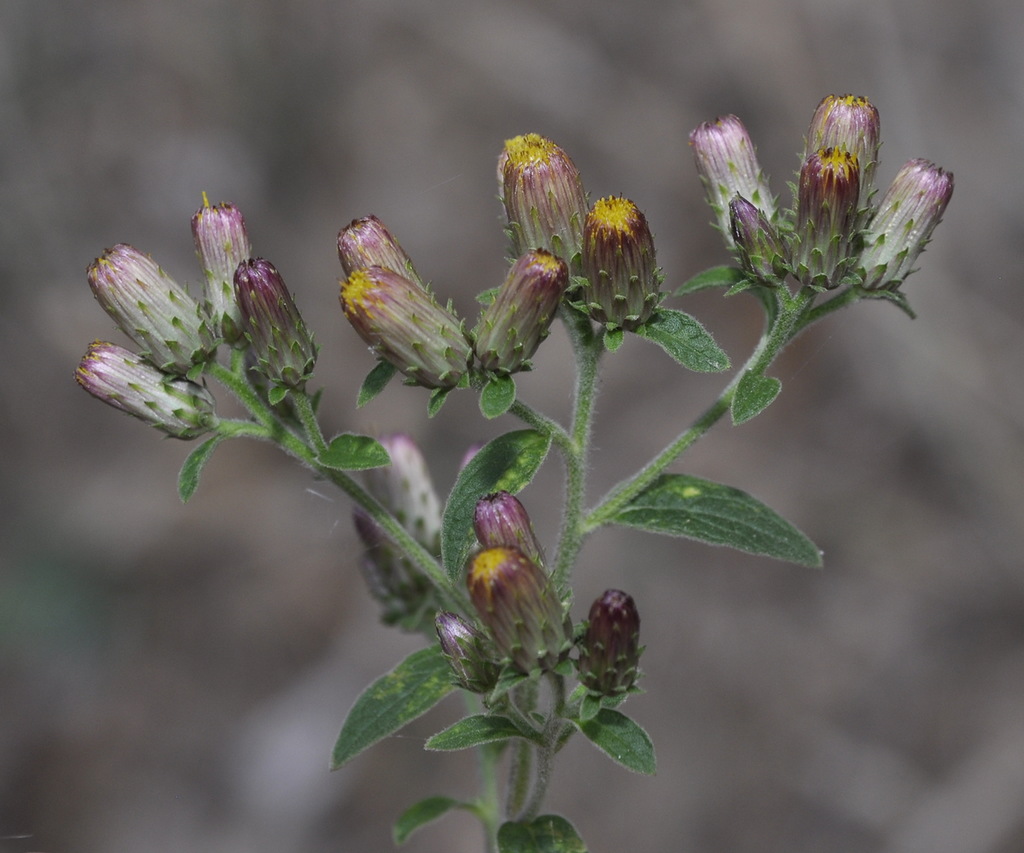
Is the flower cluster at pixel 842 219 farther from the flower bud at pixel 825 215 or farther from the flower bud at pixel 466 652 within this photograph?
the flower bud at pixel 466 652

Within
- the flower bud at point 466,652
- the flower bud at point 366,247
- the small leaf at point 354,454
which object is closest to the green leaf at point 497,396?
the small leaf at point 354,454

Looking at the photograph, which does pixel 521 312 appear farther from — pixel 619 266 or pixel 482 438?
pixel 482 438

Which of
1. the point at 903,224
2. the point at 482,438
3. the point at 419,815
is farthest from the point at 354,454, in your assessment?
the point at 482,438

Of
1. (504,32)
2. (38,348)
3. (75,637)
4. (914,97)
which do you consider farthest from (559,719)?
(504,32)

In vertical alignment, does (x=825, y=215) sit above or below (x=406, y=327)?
above

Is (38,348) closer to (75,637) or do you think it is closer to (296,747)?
(75,637)

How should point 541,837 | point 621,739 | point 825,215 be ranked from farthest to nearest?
point 825,215, point 541,837, point 621,739

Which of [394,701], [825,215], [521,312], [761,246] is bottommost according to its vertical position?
[394,701]
